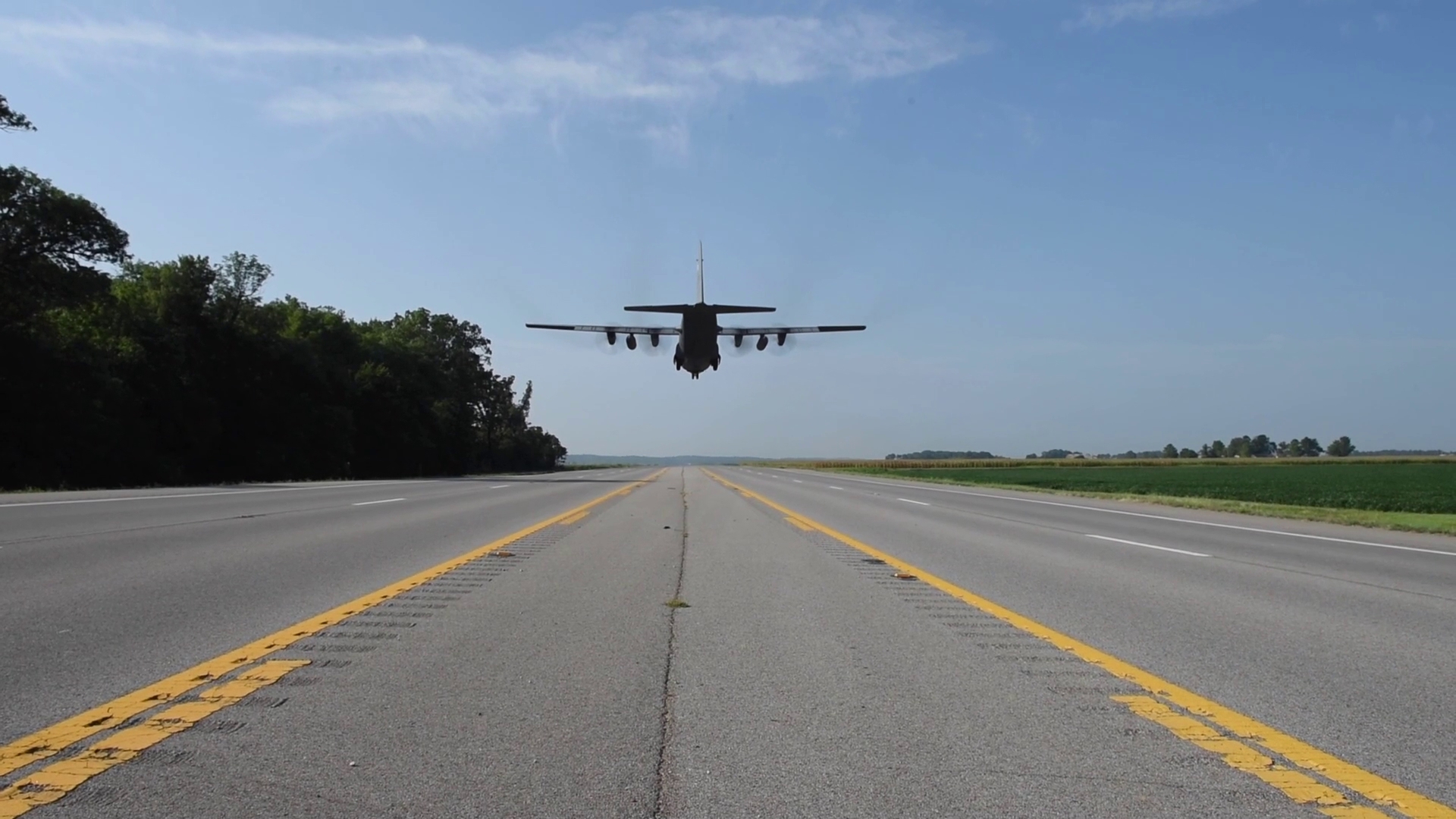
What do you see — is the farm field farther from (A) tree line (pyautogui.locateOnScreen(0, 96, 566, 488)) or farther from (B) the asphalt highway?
(A) tree line (pyautogui.locateOnScreen(0, 96, 566, 488))

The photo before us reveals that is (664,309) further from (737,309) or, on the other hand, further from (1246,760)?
(1246,760)

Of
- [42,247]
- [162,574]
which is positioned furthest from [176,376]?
[162,574]

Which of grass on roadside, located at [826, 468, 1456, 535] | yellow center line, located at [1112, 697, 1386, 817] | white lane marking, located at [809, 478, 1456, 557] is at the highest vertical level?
grass on roadside, located at [826, 468, 1456, 535]

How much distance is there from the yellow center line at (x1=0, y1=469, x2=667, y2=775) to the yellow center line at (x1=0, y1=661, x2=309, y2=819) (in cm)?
13

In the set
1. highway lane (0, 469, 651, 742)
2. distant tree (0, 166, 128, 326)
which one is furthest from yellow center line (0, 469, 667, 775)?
distant tree (0, 166, 128, 326)

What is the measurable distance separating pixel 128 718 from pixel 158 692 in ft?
1.67

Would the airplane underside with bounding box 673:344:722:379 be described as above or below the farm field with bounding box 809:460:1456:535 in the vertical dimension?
above

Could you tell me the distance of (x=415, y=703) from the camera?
195 inches

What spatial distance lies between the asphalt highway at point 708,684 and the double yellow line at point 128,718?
2 centimetres

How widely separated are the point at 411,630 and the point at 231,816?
343cm

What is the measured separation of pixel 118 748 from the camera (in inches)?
162

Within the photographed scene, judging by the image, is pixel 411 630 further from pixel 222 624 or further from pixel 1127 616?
pixel 1127 616

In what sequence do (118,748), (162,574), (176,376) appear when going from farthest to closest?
(176,376) → (162,574) → (118,748)

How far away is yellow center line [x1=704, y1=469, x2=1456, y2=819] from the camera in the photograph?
12.1 feet
